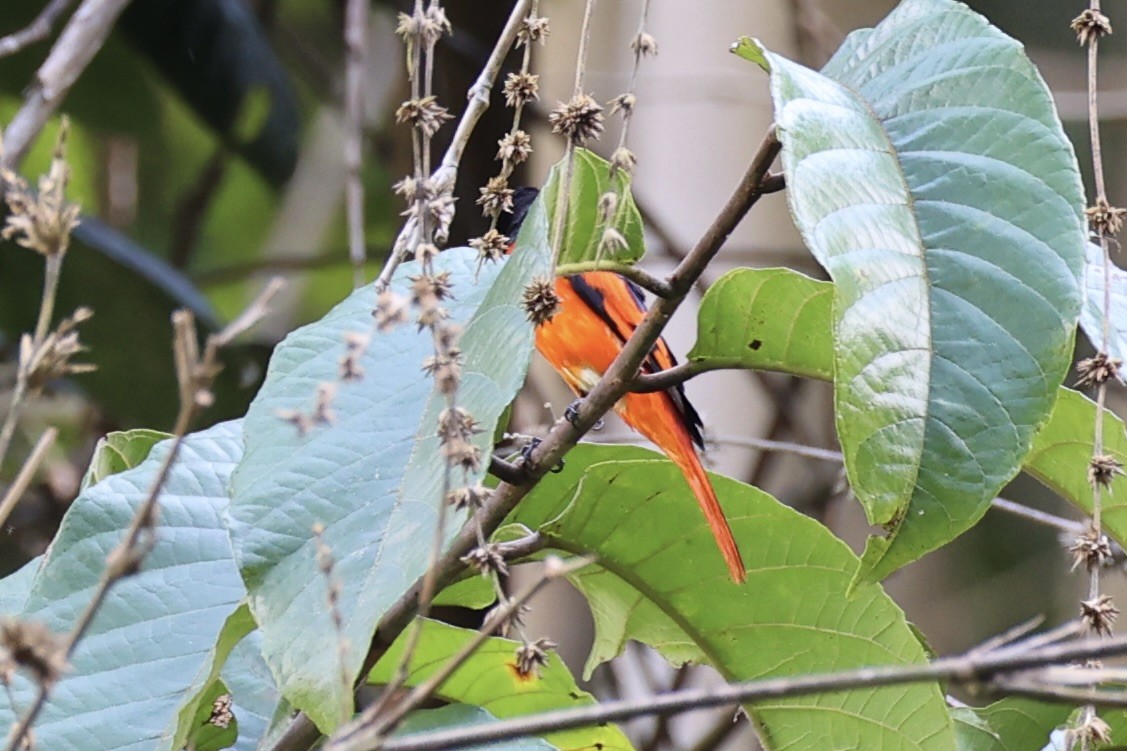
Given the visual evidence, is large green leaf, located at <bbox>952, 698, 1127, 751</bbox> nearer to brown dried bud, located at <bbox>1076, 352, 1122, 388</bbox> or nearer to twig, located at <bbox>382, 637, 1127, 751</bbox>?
brown dried bud, located at <bbox>1076, 352, 1122, 388</bbox>

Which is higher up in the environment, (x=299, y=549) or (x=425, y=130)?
(x=425, y=130)

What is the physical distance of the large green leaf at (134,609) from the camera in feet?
2.86

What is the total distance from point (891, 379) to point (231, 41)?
2096 mm

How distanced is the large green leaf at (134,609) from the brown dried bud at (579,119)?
0.40m

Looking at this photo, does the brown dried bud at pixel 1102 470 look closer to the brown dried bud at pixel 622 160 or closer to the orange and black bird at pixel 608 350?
the brown dried bud at pixel 622 160

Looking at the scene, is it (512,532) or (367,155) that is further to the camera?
(367,155)

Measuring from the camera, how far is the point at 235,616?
0.82 m

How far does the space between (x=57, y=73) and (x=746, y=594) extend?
1.12 m

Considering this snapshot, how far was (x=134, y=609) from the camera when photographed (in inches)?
36.5

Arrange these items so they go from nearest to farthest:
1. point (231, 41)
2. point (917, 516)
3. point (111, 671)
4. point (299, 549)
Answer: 1. point (917, 516)
2. point (299, 549)
3. point (111, 671)
4. point (231, 41)

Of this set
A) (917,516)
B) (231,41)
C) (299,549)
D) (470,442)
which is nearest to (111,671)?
(299,549)

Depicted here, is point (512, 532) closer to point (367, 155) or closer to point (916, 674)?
point (916, 674)

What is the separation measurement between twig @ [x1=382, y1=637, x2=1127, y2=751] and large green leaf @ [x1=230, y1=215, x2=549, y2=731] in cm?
23

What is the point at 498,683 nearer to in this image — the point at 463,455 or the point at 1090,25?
the point at 463,455
